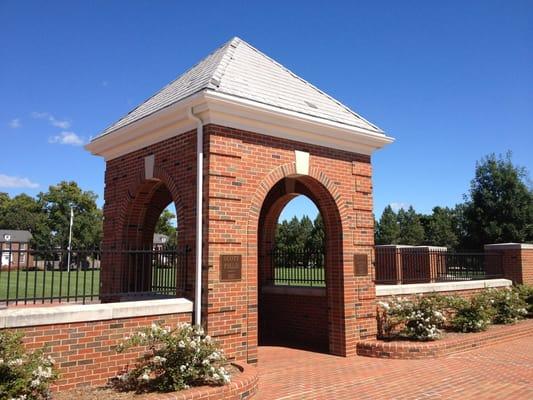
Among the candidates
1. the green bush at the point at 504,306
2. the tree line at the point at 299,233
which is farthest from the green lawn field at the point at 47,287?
the tree line at the point at 299,233

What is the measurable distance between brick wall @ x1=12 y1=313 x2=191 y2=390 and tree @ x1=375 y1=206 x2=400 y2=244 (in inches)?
2122

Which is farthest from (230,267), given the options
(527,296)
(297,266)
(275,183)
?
(527,296)

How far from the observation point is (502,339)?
34.8ft

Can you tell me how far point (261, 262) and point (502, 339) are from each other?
5.95m

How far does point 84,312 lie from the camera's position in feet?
20.7

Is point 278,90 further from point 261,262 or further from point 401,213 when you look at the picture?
point 401,213

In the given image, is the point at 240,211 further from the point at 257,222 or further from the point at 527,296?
the point at 527,296

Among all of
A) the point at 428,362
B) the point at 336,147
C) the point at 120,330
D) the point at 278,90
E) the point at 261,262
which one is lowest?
the point at 428,362

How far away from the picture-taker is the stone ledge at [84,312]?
576cm

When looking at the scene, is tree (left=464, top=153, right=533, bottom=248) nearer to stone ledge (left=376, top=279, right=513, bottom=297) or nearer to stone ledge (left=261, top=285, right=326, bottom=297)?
stone ledge (left=376, top=279, right=513, bottom=297)

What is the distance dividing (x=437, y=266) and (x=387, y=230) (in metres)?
46.0

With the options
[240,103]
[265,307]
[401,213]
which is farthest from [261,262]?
[401,213]

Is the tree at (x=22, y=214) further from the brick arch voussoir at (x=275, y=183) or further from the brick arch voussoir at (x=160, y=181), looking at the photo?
the brick arch voussoir at (x=275, y=183)

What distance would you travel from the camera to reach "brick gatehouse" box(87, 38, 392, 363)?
7688mm
